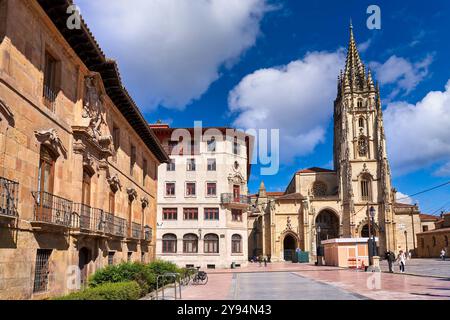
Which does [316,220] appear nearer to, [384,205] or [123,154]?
→ [384,205]

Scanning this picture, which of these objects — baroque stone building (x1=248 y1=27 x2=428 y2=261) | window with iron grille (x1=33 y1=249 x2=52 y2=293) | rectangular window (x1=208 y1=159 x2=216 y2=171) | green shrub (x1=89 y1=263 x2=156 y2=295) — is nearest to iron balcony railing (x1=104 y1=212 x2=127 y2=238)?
green shrub (x1=89 y1=263 x2=156 y2=295)

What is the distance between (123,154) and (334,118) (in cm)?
7564

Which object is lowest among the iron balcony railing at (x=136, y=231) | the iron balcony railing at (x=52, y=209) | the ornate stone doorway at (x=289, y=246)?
the ornate stone doorway at (x=289, y=246)

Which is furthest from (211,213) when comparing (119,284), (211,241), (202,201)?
(119,284)

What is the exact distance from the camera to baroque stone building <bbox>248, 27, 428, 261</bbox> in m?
72.9

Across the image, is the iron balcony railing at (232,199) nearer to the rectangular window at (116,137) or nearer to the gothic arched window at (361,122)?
the rectangular window at (116,137)

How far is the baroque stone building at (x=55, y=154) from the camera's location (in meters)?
10.4

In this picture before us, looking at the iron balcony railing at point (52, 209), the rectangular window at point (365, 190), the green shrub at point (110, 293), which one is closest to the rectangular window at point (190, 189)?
the green shrub at point (110, 293)

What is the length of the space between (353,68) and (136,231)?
7372 cm

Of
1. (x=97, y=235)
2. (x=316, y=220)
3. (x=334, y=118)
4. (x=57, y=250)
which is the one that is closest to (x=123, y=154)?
(x=97, y=235)

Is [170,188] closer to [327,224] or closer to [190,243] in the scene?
[190,243]

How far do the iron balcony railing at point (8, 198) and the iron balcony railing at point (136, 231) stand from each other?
13259mm

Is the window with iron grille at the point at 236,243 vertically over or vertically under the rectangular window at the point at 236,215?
under

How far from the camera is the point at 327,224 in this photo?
7775 cm
